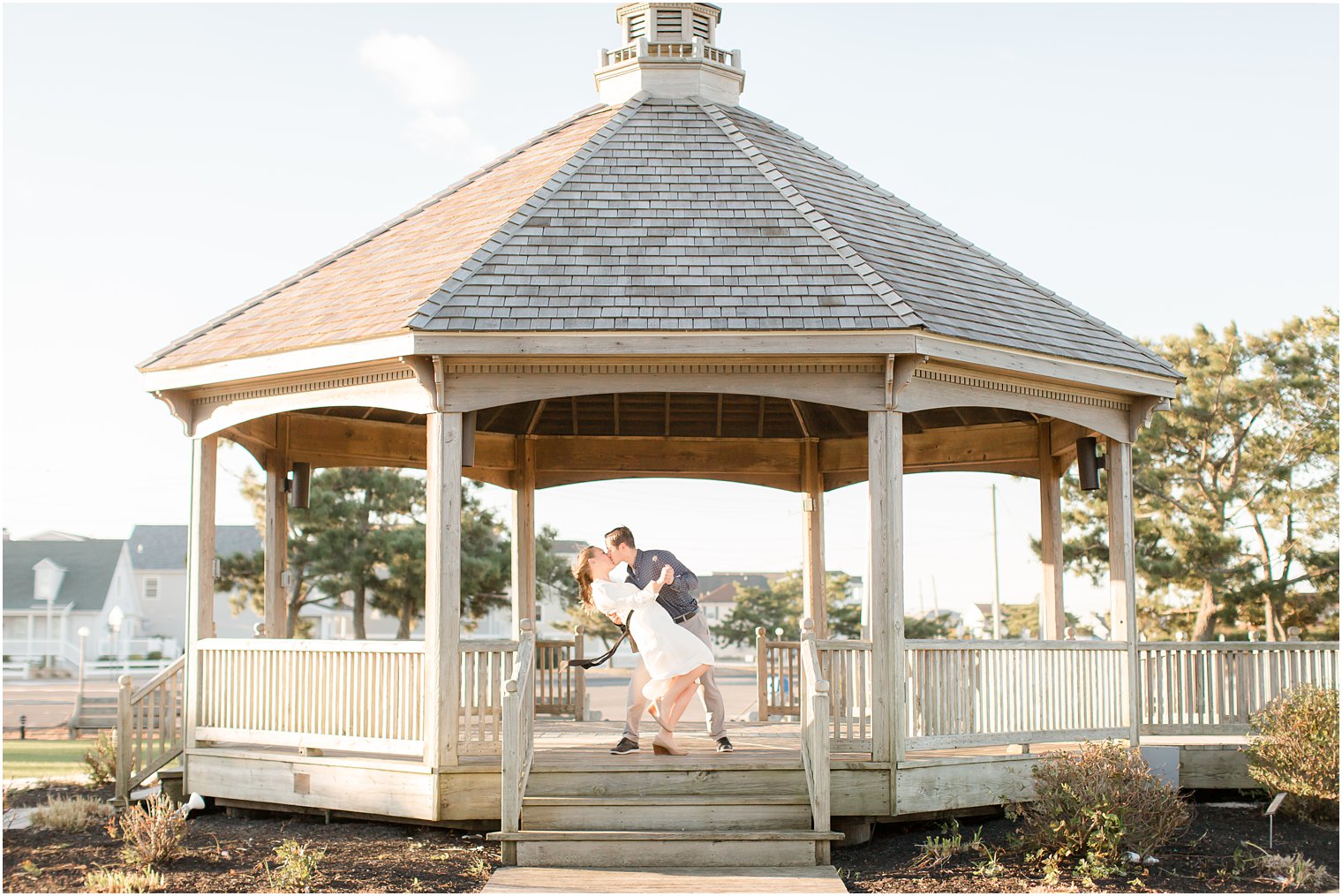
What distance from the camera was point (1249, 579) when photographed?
27453mm

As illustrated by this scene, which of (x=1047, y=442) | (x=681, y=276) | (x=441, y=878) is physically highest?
(x=681, y=276)

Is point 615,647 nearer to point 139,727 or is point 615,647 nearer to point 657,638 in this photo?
point 657,638

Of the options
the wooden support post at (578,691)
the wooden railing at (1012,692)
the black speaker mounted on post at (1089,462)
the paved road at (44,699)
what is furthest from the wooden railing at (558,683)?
the paved road at (44,699)

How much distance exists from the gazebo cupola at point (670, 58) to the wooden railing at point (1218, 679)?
7.67 m

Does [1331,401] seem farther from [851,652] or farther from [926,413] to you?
[851,652]

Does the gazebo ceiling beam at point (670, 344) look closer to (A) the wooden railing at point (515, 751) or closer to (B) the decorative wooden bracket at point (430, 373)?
(B) the decorative wooden bracket at point (430, 373)

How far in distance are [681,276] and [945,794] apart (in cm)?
489

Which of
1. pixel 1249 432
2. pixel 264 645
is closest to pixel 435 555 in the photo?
pixel 264 645

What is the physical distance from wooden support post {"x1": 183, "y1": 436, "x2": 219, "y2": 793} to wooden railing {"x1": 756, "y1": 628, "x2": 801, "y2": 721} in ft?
19.3

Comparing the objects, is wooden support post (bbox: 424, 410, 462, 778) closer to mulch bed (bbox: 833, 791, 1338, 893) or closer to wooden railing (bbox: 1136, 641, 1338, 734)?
mulch bed (bbox: 833, 791, 1338, 893)

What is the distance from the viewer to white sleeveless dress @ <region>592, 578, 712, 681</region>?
10523 millimetres

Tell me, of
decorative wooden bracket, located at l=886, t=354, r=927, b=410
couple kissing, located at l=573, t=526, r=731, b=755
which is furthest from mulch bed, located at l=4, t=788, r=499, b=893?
decorative wooden bracket, located at l=886, t=354, r=927, b=410

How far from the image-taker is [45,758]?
20.4 metres

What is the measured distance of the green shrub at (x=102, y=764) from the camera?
46.1 feet
